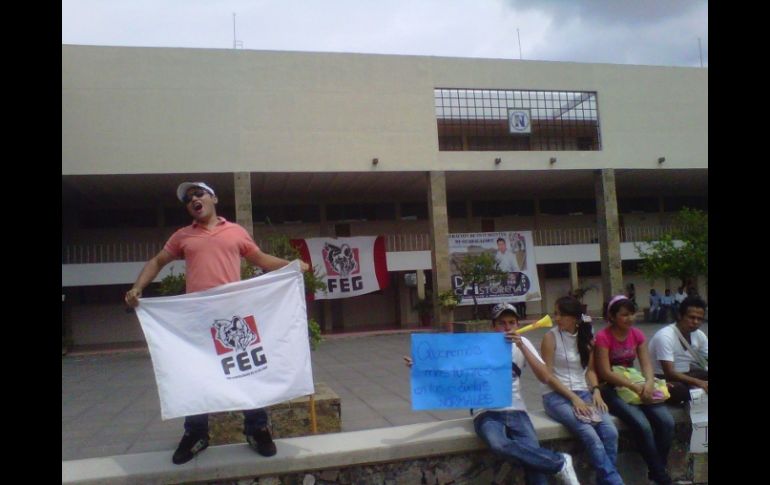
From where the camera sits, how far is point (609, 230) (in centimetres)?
2436

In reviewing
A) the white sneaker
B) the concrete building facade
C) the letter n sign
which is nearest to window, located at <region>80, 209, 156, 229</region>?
the concrete building facade

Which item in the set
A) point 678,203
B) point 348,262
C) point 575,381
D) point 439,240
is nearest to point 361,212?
point 348,262

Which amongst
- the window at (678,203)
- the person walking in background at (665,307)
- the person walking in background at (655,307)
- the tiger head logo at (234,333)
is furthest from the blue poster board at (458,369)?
the window at (678,203)

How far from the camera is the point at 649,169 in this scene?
24422 millimetres

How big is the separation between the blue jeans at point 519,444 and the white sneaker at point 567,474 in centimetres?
6

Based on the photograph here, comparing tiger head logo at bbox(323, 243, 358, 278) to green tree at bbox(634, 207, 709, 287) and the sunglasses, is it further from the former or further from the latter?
the sunglasses

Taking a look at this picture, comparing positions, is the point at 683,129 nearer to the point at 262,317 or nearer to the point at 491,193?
the point at 491,193

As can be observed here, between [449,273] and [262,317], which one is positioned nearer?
[262,317]

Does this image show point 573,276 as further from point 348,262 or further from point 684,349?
point 684,349

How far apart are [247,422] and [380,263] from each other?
1982 centimetres

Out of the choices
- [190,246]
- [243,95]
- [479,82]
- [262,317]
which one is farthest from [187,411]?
[479,82]

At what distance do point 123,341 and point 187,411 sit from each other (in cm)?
2385

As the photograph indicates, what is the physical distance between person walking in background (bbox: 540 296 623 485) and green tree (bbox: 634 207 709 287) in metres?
19.9

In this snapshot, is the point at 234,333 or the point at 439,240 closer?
the point at 234,333
